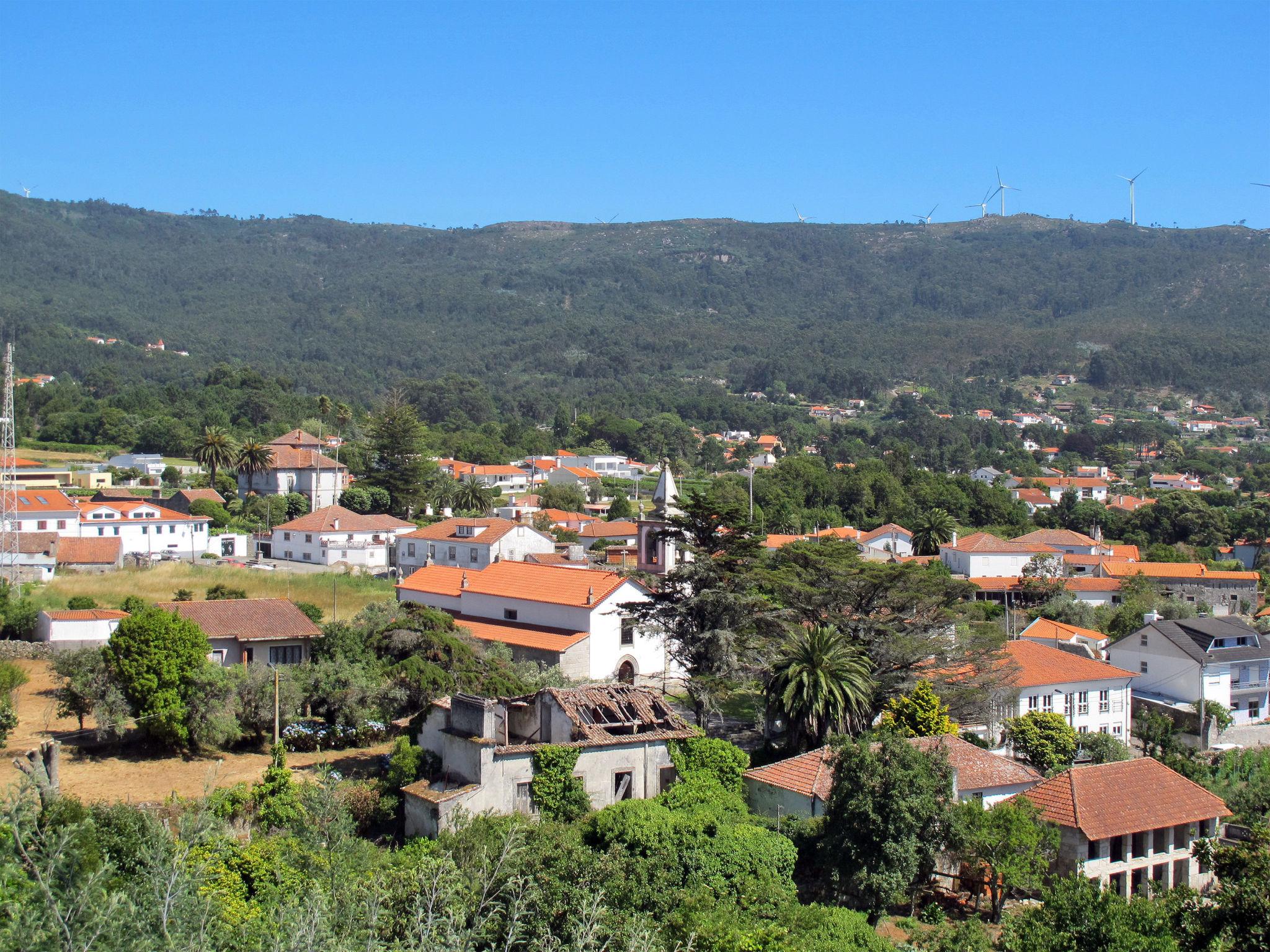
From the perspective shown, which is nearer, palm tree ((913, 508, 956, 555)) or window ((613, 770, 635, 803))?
window ((613, 770, 635, 803))

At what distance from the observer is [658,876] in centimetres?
1978

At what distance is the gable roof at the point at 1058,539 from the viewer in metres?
77.0

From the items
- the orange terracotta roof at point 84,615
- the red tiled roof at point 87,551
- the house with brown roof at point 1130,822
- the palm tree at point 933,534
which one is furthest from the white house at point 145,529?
the house with brown roof at point 1130,822

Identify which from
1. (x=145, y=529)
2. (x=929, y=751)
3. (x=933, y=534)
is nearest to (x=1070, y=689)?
(x=929, y=751)

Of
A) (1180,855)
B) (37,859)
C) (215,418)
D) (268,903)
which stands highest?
(215,418)

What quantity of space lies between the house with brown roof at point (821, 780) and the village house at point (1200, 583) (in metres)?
40.5

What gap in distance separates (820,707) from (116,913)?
61.2 feet

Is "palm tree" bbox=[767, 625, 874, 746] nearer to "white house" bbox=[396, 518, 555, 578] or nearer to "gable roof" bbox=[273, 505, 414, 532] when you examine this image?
"white house" bbox=[396, 518, 555, 578]

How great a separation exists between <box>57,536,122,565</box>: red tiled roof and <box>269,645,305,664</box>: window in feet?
70.1

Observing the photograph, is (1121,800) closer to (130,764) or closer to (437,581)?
(130,764)

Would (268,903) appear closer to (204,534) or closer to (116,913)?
(116,913)

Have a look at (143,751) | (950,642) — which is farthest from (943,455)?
(143,751)

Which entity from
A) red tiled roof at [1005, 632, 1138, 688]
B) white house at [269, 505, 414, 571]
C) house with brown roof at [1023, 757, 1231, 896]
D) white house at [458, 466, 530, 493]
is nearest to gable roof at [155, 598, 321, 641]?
red tiled roof at [1005, 632, 1138, 688]

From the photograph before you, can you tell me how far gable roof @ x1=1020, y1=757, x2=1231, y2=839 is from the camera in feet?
80.2
